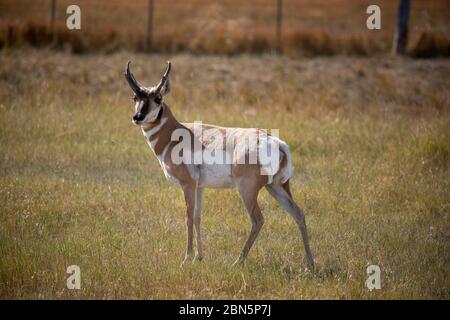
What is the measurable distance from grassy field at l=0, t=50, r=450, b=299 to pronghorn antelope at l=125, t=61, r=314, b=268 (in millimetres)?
628

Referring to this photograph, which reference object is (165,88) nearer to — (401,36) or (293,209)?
(293,209)

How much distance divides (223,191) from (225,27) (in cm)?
1619

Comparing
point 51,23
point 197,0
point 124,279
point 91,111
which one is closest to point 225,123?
point 91,111

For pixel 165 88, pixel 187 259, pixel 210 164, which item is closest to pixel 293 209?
pixel 210 164

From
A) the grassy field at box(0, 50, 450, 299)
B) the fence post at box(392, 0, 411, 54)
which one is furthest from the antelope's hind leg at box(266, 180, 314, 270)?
the fence post at box(392, 0, 411, 54)

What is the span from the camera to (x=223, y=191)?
491 inches

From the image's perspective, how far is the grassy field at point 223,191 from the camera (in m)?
8.99

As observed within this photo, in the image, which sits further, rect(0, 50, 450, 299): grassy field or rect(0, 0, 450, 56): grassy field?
rect(0, 0, 450, 56): grassy field

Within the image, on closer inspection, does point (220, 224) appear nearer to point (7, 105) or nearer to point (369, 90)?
point (7, 105)

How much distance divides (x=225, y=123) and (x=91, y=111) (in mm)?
3000

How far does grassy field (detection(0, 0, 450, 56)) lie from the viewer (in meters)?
23.6

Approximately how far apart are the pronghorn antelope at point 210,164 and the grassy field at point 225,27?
1366cm

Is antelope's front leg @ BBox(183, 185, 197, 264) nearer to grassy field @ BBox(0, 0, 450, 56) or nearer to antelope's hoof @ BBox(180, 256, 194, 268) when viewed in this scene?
antelope's hoof @ BBox(180, 256, 194, 268)

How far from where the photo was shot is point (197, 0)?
121ft
